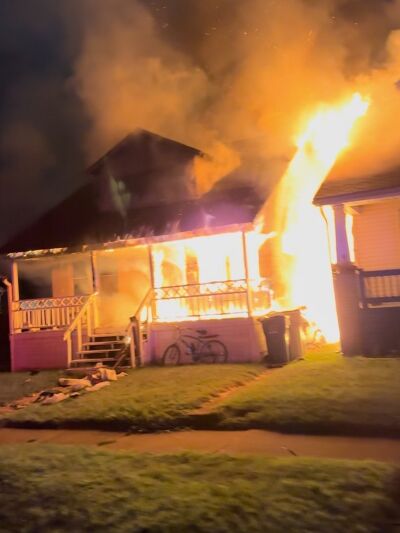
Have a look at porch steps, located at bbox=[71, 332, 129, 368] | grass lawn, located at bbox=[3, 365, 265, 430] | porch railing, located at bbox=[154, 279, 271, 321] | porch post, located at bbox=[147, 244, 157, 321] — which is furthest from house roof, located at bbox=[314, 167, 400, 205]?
porch steps, located at bbox=[71, 332, 129, 368]

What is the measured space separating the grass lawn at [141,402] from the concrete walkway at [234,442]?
285 millimetres

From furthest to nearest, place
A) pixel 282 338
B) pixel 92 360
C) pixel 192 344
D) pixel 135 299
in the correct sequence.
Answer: pixel 135 299 < pixel 92 360 < pixel 192 344 < pixel 282 338

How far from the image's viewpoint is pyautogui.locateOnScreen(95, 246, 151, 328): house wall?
1662 centimetres

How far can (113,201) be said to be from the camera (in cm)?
1800

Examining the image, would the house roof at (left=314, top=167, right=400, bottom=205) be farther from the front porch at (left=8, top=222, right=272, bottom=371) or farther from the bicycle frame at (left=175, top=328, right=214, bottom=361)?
the bicycle frame at (left=175, top=328, right=214, bottom=361)

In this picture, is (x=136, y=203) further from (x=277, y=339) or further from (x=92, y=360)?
(x=277, y=339)

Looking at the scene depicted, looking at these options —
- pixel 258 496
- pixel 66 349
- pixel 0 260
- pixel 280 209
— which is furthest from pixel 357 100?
pixel 258 496

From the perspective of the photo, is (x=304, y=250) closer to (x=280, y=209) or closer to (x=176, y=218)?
(x=280, y=209)

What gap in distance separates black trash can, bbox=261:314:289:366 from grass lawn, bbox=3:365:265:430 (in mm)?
607

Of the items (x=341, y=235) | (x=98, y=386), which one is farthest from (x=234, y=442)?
(x=341, y=235)

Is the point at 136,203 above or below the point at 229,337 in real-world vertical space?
above

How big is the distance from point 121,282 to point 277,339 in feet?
19.9

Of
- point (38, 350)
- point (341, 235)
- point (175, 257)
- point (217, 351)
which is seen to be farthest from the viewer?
point (175, 257)

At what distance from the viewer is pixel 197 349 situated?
1382 centimetres
